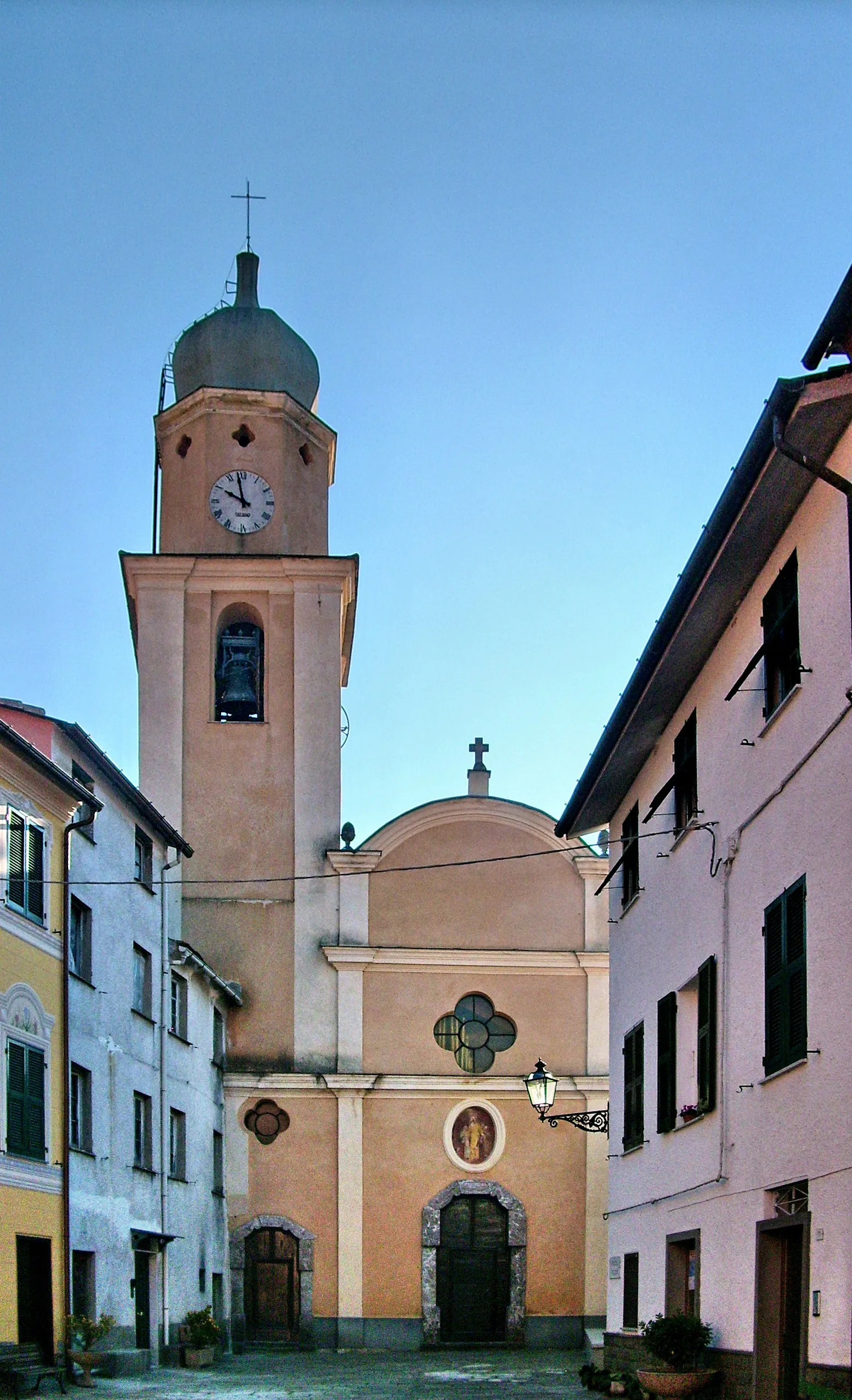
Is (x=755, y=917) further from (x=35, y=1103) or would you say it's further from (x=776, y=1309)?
(x=35, y=1103)

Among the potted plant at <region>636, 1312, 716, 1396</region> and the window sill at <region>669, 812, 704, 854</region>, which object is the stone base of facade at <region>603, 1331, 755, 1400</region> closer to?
the potted plant at <region>636, 1312, 716, 1396</region>

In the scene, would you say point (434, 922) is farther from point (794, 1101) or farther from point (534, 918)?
point (794, 1101)

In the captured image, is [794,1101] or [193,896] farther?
[193,896]

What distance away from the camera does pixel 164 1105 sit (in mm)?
28656

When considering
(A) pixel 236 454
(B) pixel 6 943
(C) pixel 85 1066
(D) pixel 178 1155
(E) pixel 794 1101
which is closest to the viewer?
(E) pixel 794 1101

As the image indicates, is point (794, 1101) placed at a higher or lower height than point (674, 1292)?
higher

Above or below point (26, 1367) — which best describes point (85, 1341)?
below

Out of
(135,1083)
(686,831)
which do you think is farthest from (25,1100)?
(686,831)

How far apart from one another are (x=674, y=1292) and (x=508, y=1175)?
1712 centimetres

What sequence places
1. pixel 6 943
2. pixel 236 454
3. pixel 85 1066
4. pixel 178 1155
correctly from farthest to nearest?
pixel 236 454
pixel 178 1155
pixel 85 1066
pixel 6 943

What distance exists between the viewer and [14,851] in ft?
71.2

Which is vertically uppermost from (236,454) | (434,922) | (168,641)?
(236,454)

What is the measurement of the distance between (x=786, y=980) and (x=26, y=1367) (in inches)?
456

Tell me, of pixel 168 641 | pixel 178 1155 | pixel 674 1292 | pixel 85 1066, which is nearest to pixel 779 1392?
pixel 674 1292
